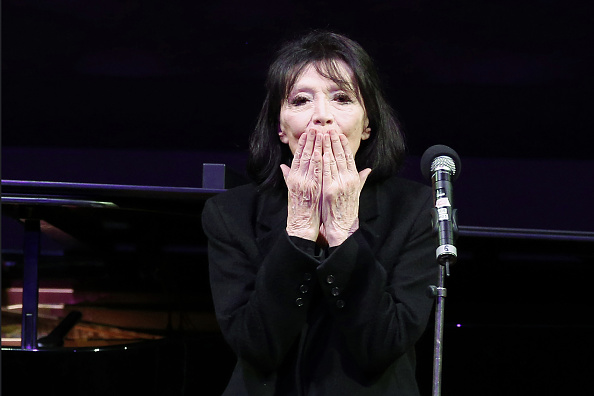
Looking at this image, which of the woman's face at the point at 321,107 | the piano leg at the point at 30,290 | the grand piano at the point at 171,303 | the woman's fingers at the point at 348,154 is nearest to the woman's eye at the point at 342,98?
the woman's face at the point at 321,107

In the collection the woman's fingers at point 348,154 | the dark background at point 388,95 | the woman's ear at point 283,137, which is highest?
the dark background at point 388,95

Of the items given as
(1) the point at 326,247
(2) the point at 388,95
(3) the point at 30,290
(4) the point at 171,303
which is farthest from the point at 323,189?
(2) the point at 388,95

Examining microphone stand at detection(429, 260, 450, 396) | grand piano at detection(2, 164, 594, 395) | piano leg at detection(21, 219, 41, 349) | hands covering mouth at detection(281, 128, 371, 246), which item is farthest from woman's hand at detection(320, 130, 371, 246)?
piano leg at detection(21, 219, 41, 349)

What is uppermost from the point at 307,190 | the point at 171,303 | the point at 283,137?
the point at 283,137

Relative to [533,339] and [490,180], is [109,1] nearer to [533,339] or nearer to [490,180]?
[490,180]

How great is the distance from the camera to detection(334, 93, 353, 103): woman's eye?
5.06ft

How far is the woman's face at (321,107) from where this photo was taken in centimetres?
152

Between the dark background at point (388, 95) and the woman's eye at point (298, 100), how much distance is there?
122 cm

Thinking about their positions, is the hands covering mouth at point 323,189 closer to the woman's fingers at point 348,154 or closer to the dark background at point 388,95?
the woman's fingers at point 348,154

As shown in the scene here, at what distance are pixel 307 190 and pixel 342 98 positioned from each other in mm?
227

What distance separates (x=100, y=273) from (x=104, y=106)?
76 cm

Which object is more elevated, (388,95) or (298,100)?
(388,95)

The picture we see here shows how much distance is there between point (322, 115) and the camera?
1488mm

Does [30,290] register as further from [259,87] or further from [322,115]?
[259,87]
